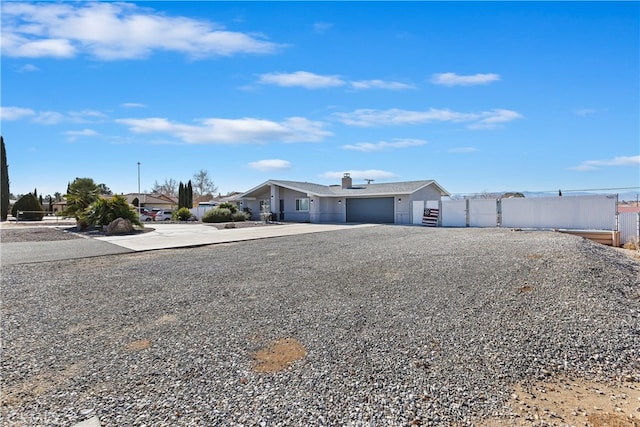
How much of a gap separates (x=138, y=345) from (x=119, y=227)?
654 inches

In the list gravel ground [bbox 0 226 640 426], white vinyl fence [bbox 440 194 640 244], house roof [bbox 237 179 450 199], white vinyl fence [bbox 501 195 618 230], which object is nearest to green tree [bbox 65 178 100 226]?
house roof [bbox 237 179 450 199]

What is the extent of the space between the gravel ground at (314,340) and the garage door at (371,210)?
18030 mm

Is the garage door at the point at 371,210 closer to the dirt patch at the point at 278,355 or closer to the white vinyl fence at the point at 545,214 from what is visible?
the white vinyl fence at the point at 545,214

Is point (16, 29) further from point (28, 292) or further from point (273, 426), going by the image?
point (273, 426)

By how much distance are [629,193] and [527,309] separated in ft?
60.5

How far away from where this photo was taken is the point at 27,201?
1299 inches

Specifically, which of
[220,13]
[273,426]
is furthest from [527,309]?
[220,13]

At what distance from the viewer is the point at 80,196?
22.2m

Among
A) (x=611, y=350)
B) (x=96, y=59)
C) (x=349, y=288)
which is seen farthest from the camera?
(x=96, y=59)

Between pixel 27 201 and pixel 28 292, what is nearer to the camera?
pixel 28 292

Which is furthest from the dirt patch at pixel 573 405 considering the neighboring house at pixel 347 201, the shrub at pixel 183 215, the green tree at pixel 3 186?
the green tree at pixel 3 186

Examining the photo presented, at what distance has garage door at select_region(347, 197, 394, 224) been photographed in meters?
26.0

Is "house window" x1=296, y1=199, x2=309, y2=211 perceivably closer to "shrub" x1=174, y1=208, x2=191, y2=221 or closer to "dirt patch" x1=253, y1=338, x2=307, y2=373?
"shrub" x1=174, y1=208, x2=191, y2=221

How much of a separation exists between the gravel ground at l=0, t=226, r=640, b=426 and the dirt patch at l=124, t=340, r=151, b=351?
0.03 meters
